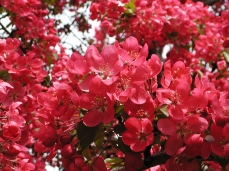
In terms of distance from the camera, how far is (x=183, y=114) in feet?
4.90

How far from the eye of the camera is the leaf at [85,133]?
1582 millimetres

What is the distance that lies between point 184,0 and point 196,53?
0.68m

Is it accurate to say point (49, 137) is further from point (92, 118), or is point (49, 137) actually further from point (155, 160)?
point (155, 160)

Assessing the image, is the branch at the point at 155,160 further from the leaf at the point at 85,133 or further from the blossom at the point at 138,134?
the leaf at the point at 85,133

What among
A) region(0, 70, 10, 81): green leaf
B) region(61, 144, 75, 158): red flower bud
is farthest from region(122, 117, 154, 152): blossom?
region(0, 70, 10, 81): green leaf

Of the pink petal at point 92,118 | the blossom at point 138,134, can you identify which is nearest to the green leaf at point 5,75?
the pink petal at point 92,118

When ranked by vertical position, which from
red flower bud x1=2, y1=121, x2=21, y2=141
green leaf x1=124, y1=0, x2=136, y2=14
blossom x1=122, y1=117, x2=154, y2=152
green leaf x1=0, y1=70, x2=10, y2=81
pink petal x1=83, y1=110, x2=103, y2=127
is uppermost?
pink petal x1=83, y1=110, x2=103, y2=127

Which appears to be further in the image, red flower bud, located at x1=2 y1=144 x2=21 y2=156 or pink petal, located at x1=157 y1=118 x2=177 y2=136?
red flower bud, located at x1=2 y1=144 x2=21 y2=156

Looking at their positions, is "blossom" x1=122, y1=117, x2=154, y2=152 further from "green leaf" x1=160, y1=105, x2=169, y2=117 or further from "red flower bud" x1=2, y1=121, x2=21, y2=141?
"red flower bud" x1=2, y1=121, x2=21, y2=141

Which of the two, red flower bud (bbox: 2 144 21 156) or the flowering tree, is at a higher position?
the flowering tree

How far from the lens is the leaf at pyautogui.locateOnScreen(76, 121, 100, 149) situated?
1.58 meters

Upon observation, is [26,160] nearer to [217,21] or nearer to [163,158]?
[163,158]

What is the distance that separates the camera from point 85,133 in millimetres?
1583

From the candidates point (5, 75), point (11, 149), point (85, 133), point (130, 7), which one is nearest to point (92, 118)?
point (85, 133)
